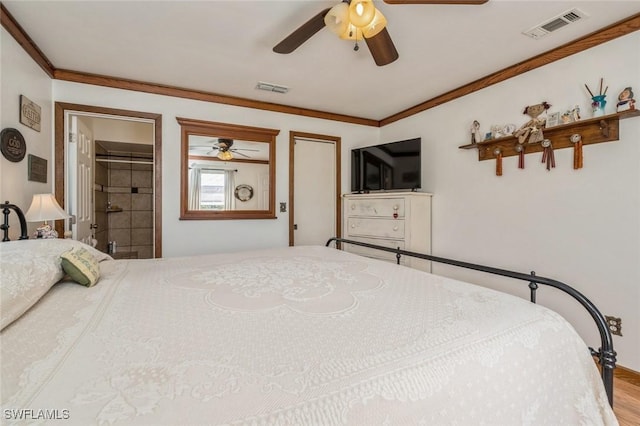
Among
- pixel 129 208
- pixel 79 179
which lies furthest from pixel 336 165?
pixel 129 208

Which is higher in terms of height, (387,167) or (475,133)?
(475,133)

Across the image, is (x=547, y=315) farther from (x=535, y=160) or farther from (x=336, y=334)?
(x=535, y=160)

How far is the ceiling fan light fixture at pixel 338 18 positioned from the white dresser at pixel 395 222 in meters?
1.93

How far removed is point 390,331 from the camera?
92 cm

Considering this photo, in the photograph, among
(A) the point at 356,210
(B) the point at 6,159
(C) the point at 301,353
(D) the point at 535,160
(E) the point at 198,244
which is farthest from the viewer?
(A) the point at 356,210

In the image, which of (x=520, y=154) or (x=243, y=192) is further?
(x=243, y=192)

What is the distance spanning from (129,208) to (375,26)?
18.0 feet

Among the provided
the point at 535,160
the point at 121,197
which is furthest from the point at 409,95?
the point at 121,197

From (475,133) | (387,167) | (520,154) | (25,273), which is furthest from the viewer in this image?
(387,167)

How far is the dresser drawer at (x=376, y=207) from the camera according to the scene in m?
3.27

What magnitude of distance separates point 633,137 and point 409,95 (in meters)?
1.95

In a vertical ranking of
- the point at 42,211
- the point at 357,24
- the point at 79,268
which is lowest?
the point at 79,268

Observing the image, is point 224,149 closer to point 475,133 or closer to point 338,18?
point 338,18

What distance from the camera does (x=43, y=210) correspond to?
2.03 m
